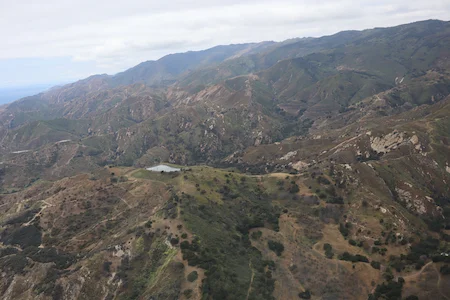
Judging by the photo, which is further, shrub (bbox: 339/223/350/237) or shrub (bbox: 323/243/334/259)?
shrub (bbox: 339/223/350/237)

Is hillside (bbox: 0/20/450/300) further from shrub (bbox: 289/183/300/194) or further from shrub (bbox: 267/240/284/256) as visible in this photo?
shrub (bbox: 289/183/300/194)

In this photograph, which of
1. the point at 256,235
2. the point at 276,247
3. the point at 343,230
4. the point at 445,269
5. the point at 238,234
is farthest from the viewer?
the point at 343,230

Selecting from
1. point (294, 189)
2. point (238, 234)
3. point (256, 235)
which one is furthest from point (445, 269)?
point (294, 189)

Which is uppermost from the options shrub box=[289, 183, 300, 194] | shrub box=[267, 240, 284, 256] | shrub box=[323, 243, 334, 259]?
shrub box=[289, 183, 300, 194]

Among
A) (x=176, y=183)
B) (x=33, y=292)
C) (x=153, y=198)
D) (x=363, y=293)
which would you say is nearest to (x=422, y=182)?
(x=363, y=293)

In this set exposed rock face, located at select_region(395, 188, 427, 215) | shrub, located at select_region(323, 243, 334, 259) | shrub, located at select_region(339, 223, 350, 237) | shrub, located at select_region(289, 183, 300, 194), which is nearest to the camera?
shrub, located at select_region(323, 243, 334, 259)

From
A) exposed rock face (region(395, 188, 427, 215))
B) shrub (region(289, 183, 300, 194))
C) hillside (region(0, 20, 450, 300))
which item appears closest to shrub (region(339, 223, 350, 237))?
hillside (region(0, 20, 450, 300))

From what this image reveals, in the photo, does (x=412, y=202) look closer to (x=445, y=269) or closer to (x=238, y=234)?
(x=445, y=269)

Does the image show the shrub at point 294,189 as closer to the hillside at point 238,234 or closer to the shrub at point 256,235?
the hillside at point 238,234

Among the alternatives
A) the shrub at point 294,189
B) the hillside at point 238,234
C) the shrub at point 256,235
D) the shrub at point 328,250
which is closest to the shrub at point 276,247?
the hillside at point 238,234
